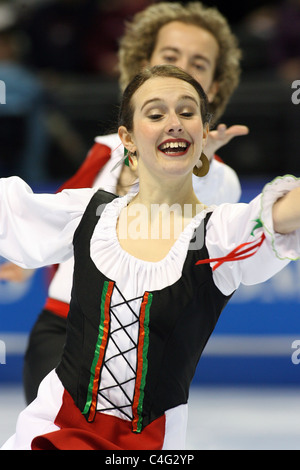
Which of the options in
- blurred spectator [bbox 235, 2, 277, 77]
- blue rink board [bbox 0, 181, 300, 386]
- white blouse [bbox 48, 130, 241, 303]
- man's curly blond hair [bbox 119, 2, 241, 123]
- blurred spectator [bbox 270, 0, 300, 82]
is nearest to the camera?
white blouse [bbox 48, 130, 241, 303]

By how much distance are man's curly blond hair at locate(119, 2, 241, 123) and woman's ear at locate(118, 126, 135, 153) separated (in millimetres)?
913

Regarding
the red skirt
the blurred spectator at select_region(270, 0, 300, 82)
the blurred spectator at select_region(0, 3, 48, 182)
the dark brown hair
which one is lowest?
the red skirt

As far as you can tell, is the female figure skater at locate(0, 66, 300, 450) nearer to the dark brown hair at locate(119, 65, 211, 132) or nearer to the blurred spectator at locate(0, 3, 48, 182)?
the dark brown hair at locate(119, 65, 211, 132)

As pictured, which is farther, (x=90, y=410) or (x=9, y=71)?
(x=9, y=71)

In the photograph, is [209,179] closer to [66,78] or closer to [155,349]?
[155,349]

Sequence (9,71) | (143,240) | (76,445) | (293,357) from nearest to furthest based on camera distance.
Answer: (76,445), (143,240), (293,357), (9,71)

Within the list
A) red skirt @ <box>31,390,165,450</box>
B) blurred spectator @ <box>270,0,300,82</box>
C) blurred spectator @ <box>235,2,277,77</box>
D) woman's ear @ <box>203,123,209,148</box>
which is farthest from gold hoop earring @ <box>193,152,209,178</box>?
blurred spectator @ <box>235,2,277,77</box>

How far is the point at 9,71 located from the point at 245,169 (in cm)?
168

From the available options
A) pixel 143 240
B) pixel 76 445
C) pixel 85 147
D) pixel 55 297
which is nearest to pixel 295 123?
pixel 85 147

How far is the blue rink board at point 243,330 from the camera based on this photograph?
4.62m

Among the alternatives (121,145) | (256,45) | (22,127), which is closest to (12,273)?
(121,145)

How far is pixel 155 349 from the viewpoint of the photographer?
2041 mm

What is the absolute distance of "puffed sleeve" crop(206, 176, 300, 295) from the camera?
73.8 inches

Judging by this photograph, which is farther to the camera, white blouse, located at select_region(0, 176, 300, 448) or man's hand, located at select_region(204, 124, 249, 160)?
man's hand, located at select_region(204, 124, 249, 160)
